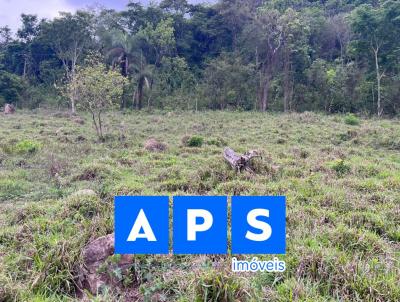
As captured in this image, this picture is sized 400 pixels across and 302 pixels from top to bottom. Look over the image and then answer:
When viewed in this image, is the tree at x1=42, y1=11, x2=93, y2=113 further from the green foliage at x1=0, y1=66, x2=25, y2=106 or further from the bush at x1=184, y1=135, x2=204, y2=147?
the bush at x1=184, y1=135, x2=204, y2=147

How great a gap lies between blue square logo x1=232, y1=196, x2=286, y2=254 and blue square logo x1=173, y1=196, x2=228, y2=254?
0.15m

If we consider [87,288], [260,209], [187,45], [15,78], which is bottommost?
[87,288]

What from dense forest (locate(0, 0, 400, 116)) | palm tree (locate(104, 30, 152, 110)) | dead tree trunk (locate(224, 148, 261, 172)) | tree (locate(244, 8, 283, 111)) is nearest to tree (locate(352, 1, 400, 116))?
dense forest (locate(0, 0, 400, 116))

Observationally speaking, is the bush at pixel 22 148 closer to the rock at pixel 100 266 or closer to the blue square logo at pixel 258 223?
the rock at pixel 100 266

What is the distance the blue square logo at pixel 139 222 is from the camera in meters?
3.15

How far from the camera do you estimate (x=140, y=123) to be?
61.8ft

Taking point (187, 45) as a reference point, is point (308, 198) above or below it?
below

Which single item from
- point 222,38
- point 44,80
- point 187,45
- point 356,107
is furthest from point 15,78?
point 356,107

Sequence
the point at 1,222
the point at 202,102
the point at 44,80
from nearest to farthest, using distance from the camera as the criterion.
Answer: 1. the point at 1,222
2. the point at 202,102
3. the point at 44,80

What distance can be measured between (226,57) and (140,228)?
27223 mm

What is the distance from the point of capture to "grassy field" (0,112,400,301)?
3221mm

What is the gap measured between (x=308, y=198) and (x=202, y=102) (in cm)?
2194

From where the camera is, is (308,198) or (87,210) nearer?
(87,210)

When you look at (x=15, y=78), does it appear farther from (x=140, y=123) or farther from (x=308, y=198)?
(x=308, y=198)
